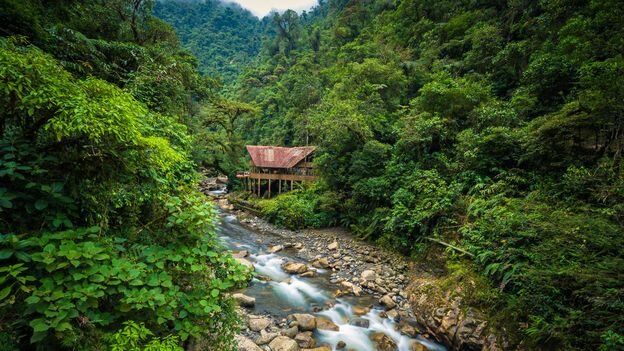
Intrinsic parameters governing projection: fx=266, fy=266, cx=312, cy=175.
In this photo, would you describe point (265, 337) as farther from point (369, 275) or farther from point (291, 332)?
point (369, 275)

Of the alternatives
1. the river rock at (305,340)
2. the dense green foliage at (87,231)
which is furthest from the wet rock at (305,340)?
the dense green foliage at (87,231)

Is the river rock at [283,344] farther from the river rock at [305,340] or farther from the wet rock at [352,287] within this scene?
the wet rock at [352,287]

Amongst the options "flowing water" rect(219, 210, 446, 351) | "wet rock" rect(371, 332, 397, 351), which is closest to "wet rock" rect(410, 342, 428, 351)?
"flowing water" rect(219, 210, 446, 351)

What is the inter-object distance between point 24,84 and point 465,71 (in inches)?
848

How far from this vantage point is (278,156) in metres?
25.4

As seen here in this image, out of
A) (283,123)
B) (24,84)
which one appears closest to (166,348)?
→ (24,84)

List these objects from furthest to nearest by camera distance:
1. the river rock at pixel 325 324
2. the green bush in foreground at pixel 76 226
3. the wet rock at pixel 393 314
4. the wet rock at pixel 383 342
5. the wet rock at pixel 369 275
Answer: the wet rock at pixel 369 275, the wet rock at pixel 393 314, the river rock at pixel 325 324, the wet rock at pixel 383 342, the green bush in foreground at pixel 76 226

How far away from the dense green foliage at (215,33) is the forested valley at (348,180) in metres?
55.4

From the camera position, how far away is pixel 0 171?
2234 millimetres

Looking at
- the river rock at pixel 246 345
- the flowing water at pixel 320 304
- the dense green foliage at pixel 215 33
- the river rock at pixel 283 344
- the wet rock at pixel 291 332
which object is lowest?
the flowing water at pixel 320 304

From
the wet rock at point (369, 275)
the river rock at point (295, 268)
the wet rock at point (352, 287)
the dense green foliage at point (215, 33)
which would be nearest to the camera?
the wet rock at point (352, 287)

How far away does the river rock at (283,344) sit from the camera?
611 cm

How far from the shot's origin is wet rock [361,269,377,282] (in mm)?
9961

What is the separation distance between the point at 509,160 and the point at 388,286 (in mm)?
6710
